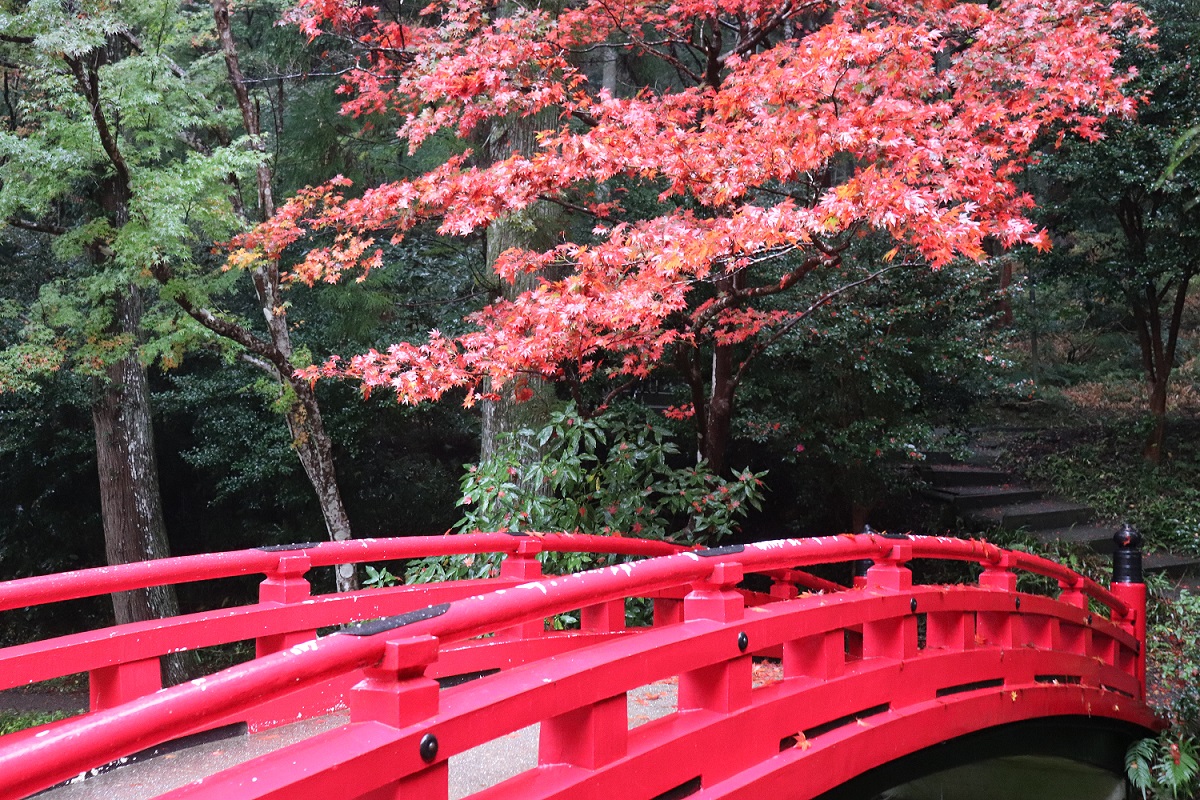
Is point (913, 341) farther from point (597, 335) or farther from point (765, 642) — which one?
point (765, 642)

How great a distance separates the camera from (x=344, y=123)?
1216 cm

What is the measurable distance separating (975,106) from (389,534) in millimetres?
10050

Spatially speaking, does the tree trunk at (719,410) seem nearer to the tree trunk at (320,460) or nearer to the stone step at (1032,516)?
the tree trunk at (320,460)

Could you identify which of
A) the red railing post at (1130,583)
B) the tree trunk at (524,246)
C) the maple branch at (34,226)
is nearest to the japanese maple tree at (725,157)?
the tree trunk at (524,246)

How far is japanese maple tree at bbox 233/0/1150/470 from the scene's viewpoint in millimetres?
5480

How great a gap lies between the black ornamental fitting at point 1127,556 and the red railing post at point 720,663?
13.7ft

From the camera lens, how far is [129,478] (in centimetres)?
1155

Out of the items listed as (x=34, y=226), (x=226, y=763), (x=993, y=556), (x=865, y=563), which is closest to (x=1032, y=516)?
(x=865, y=563)

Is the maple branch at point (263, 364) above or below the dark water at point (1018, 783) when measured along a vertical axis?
above

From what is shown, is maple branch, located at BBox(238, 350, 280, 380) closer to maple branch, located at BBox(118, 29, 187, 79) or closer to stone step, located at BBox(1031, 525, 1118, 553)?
maple branch, located at BBox(118, 29, 187, 79)

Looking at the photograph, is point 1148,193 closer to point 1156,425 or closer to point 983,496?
point 1156,425

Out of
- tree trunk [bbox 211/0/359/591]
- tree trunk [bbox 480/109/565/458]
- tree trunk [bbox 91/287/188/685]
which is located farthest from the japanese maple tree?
tree trunk [bbox 91/287/188/685]

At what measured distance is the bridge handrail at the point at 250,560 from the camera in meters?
3.38

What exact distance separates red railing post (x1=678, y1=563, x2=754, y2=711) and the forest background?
2.83m
